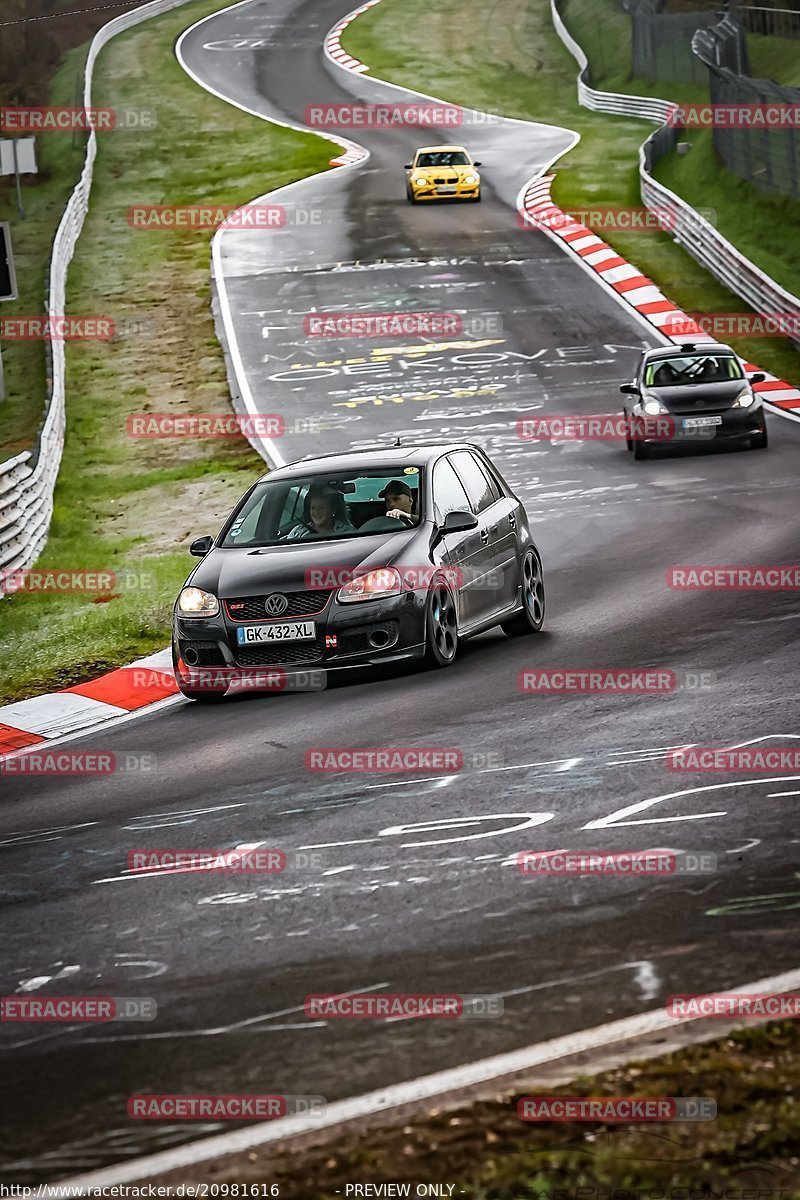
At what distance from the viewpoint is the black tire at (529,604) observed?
1325 cm

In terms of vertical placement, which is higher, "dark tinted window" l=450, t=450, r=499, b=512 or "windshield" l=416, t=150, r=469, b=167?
"dark tinted window" l=450, t=450, r=499, b=512

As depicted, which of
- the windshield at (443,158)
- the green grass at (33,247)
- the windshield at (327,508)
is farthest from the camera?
the windshield at (443,158)

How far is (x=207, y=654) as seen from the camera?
11.9 metres

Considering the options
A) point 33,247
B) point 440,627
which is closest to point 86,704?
point 440,627

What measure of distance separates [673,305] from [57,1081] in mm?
28921

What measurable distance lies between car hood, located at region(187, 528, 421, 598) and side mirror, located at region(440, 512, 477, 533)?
0.20 m

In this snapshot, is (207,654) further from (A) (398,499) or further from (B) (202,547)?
(A) (398,499)

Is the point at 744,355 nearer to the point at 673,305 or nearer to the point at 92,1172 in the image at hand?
the point at 673,305

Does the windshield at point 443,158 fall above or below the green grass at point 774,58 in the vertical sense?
below

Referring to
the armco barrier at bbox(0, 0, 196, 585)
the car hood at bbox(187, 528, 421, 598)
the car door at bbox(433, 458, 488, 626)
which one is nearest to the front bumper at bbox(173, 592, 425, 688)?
the car hood at bbox(187, 528, 421, 598)

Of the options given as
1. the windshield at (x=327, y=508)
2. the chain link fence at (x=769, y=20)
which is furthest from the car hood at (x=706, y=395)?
the chain link fence at (x=769, y=20)

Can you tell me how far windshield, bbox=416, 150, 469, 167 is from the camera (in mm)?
43906

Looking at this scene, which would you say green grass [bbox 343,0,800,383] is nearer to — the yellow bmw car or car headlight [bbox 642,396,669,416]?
the yellow bmw car

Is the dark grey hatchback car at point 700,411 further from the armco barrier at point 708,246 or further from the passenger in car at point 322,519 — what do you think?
the passenger in car at point 322,519
